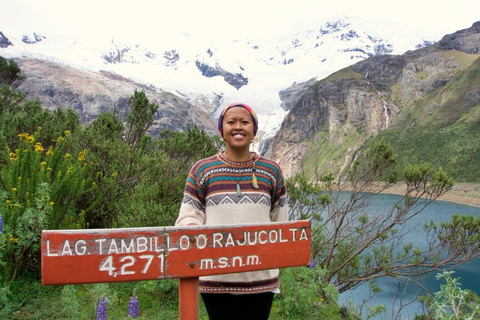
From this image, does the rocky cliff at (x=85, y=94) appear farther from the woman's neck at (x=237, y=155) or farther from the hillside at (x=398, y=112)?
the woman's neck at (x=237, y=155)

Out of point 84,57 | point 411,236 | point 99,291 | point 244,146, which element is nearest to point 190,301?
point 244,146

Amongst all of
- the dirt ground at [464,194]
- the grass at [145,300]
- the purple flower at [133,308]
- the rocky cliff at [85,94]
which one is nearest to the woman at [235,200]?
the purple flower at [133,308]

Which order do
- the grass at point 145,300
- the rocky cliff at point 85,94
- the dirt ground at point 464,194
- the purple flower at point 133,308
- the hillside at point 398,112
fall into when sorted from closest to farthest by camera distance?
the purple flower at point 133,308
the grass at point 145,300
the dirt ground at point 464,194
the hillside at point 398,112
the rocky cliff at point 85,94

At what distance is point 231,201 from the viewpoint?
1.63 meters

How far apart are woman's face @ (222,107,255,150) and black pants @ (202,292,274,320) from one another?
719mm

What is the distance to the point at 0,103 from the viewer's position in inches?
368

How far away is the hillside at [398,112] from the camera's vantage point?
6750 cm

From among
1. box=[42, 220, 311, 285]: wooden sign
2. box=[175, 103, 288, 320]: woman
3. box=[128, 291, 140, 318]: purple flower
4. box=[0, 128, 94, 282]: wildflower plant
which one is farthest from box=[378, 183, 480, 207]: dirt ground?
box=[42, 220, 311, 285]: wooden sign

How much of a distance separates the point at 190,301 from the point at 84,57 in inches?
7709

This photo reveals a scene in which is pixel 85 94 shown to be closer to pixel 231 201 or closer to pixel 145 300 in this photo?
pixel 145 300

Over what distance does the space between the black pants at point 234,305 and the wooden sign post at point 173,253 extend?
0.63 ft

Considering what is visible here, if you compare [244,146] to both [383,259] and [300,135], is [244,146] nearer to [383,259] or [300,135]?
[383,259]

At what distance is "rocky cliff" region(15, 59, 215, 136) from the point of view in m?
111

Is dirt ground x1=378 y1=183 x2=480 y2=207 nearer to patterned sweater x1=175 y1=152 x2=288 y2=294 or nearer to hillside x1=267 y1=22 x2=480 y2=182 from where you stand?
hillside x1=267 y1=22 x2=480 y2=182
